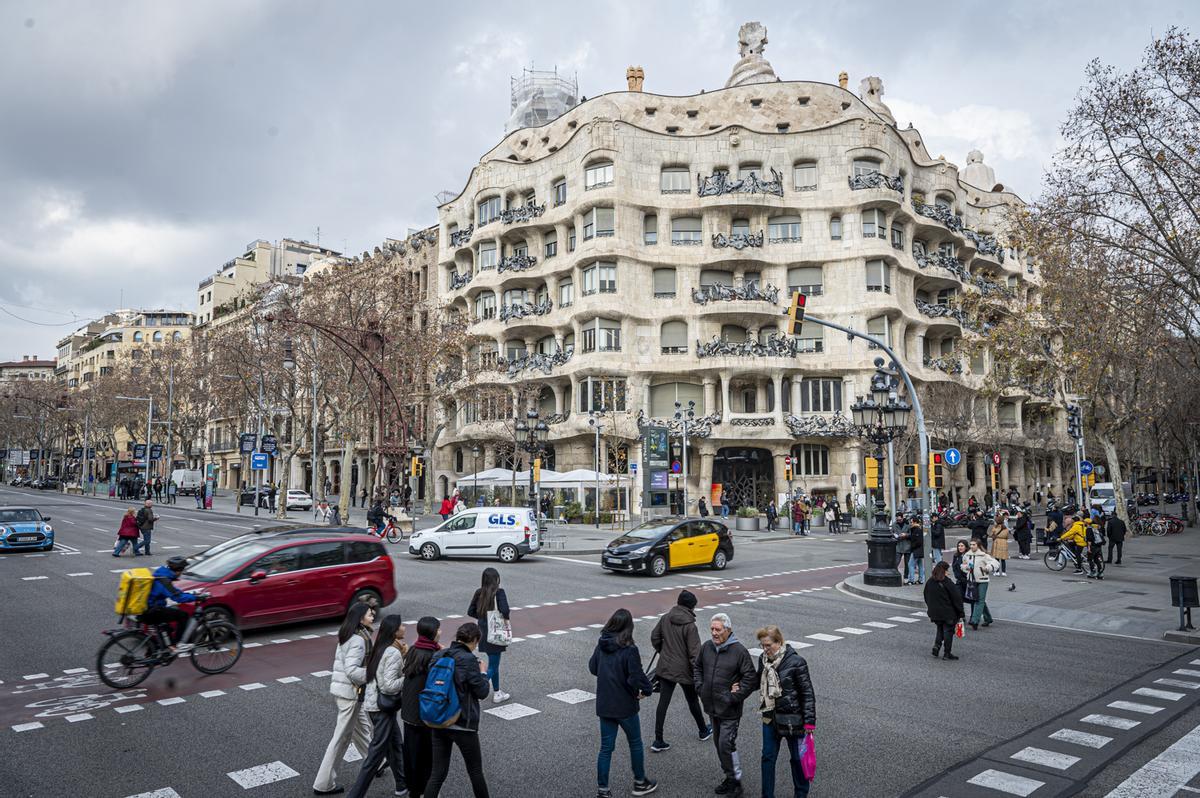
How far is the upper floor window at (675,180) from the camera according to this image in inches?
1940

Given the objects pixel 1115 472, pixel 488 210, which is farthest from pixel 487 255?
pixel 1115 472

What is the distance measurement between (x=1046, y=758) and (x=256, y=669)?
9.29 meters

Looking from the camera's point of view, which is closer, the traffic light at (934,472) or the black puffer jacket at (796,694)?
the black puffer jacket at (796,694)

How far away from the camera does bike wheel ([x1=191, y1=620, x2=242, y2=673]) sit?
32.2 feet

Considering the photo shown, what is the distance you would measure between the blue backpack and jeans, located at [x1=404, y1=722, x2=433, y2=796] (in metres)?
0.29

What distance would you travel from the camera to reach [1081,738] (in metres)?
7.59

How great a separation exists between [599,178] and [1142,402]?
34165 mm

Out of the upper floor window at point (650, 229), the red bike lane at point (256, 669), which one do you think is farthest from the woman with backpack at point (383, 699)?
the upper floor window at point (650, 229)

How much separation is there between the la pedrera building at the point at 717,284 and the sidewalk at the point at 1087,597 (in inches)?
943

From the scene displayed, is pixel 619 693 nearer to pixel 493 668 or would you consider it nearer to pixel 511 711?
pixel 511 711

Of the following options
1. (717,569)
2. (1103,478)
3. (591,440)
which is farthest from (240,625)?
(1103,478)

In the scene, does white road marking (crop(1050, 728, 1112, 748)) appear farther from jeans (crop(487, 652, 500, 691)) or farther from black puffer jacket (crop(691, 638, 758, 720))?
jeans (crop(487, 652, 500, 691))

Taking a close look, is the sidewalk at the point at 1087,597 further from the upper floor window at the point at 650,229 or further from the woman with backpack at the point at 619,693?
the upper floor window at the point at 650,229

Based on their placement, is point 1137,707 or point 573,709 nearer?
point 573,709
